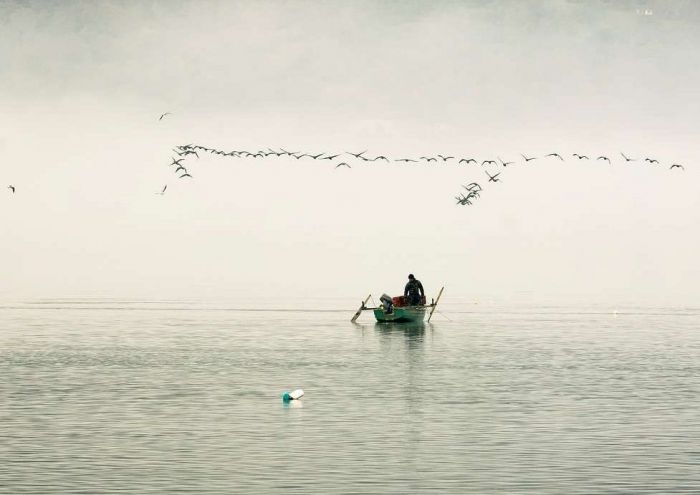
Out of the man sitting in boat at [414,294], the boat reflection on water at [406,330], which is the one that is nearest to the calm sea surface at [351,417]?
the boat reflection on water at [406,330]

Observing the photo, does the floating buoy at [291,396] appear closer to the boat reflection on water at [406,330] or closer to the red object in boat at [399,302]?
the boat reflection on water at [406,330]

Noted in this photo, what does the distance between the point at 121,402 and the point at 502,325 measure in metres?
80.1

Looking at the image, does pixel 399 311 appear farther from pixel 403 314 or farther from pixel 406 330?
A: pixel 406 330

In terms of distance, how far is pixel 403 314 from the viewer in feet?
327

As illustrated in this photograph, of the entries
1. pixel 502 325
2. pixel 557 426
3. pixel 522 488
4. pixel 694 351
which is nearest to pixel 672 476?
pixel 522 488

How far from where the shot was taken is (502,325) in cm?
12275

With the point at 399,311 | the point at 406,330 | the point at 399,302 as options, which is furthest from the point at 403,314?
the point at 406,330

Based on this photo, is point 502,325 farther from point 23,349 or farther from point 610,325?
point 23,349

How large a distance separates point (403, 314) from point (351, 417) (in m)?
58.7

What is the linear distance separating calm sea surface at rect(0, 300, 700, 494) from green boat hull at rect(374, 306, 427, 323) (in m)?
10.8

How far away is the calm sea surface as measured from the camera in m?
29.4

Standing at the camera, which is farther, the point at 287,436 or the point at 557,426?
the point at 557,426

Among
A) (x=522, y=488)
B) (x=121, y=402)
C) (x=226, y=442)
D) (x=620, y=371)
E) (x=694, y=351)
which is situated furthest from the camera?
(x=694, y=351)

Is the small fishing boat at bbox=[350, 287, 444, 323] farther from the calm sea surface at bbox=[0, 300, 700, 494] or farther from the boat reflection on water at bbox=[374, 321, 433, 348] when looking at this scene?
the calm sea surface at bbox=[0, 300, 700, 494]
